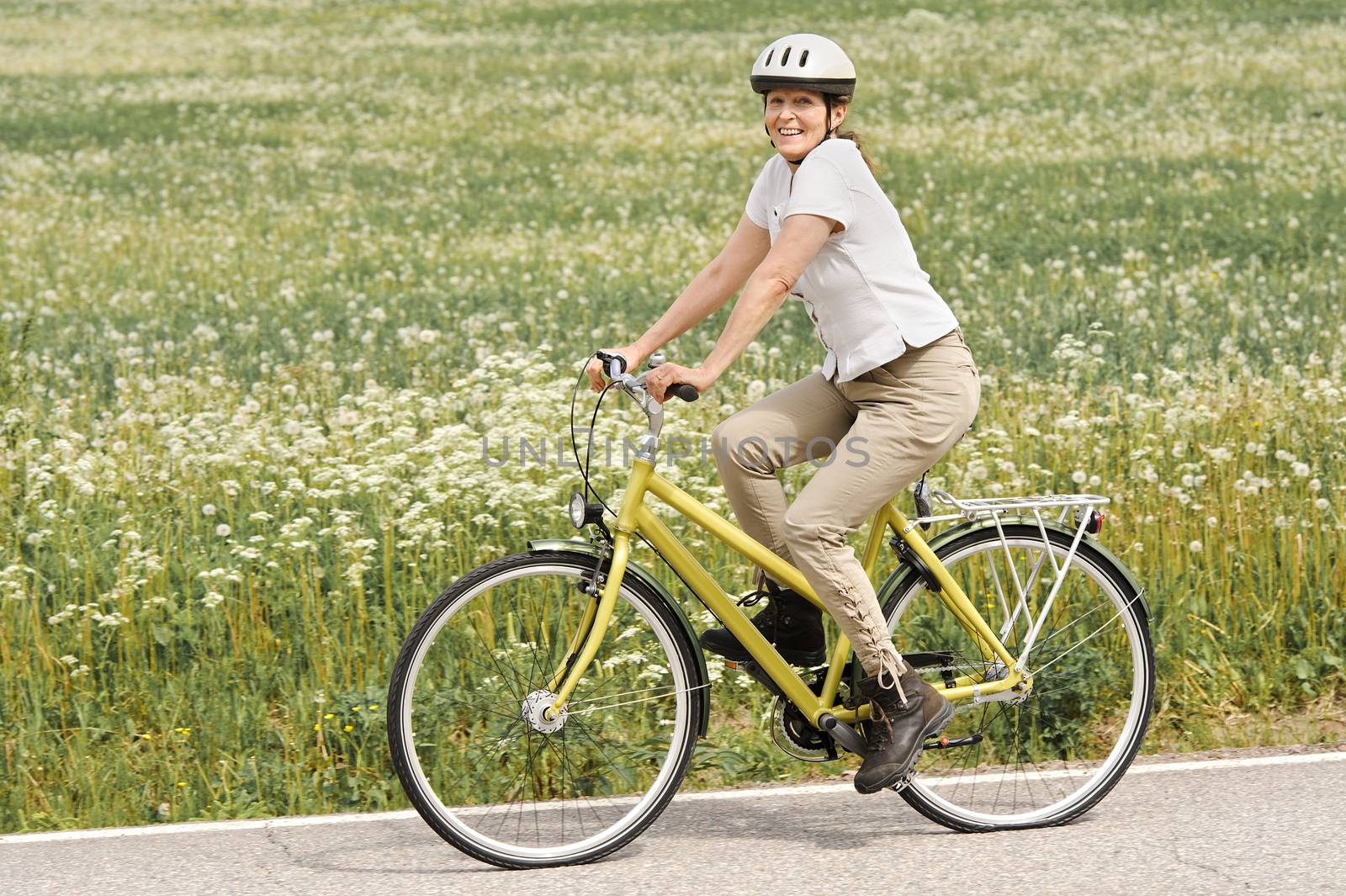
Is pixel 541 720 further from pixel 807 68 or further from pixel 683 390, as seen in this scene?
pixel 807 68

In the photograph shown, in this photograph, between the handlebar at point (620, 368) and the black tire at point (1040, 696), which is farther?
the black tire at point (1040, 696)

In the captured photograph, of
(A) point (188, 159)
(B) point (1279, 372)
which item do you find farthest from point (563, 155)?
(B) point (1279, 372)

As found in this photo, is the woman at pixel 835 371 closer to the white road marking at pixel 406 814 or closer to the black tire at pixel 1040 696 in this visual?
the black tire at pixel 1040 696

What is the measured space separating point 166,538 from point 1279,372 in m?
6.24

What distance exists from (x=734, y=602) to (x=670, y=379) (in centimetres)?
82

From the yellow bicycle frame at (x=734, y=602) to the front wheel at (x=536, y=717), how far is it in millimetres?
79

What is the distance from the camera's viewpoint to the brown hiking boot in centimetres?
473

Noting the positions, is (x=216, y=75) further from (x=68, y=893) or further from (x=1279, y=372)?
(x=68, y=893)

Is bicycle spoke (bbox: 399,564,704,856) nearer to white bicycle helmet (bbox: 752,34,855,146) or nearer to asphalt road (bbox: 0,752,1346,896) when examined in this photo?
asphalt road (bbox: 0,752,1346,896)

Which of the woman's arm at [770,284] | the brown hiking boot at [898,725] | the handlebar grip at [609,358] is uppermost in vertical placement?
the woman's arm at [770,284]

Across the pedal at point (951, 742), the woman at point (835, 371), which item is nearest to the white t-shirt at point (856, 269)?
the woman at point (835, 371)

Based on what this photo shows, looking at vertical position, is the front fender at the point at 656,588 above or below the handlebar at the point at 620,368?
below

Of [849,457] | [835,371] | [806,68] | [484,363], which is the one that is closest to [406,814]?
[849,457]

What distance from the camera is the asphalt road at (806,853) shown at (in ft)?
14.7
